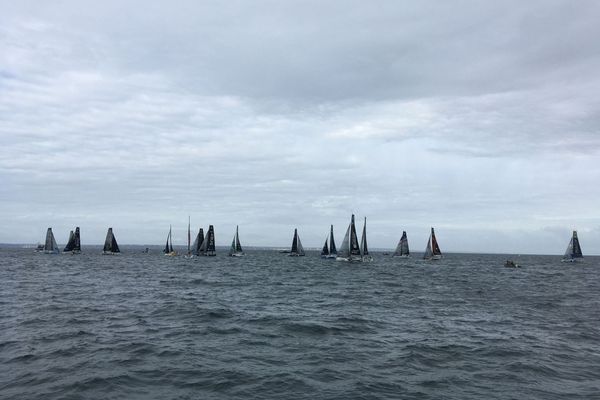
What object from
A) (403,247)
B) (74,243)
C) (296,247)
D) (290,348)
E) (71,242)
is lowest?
(290,348)

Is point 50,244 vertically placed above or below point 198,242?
below

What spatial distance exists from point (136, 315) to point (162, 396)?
1420 centimetres

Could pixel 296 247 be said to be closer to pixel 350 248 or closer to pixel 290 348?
pixel 350 248

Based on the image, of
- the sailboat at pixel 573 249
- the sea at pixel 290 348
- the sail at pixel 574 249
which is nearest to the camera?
the sea at pixel 290 348

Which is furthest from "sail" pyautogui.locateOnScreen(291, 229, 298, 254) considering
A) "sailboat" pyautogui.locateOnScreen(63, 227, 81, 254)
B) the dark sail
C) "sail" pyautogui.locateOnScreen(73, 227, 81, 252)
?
"sailboat" pyautogui.locateOnScreen(63, 227, 81, 254)

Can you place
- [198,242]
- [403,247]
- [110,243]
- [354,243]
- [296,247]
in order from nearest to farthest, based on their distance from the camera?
[354,243]
[198,242]
[110,243]
[403,247]
[296,247]

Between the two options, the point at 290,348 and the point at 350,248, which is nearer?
the point at 290,348

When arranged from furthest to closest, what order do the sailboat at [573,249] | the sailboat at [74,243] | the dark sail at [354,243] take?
the sailboat at [573,249]
the sailboat at [74,243]
the dark sail at [354,243]

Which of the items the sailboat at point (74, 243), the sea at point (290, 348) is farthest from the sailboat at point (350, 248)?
the sailboat at point (74, 243)

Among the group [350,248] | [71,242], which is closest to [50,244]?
[71,242]

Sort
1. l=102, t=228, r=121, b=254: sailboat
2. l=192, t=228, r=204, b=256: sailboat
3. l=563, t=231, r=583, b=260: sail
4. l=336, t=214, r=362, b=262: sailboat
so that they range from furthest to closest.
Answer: l=563, t=231, r=583, b=260: sail
l=102, t=228, r=121, b=254: sailboat
l=192, t=228, r=204, b=256: sailboat
l=336, t=214, r=362, b=262: sailboat

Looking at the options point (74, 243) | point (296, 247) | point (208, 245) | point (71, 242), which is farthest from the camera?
point (296, 247)

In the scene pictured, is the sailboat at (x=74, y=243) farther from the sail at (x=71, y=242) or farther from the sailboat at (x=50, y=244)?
the sailboat at (x=50, y=244)

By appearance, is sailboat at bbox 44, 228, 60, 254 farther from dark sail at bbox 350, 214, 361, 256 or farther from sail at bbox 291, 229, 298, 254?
dark sail at bbox 350, 214, 361, 256
